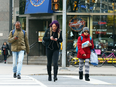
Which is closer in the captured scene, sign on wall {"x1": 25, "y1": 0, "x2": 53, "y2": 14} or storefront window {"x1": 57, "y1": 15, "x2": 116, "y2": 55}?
sign on wall {"x1": 25, "y1": 0, "x2": 53, "y2": 14}

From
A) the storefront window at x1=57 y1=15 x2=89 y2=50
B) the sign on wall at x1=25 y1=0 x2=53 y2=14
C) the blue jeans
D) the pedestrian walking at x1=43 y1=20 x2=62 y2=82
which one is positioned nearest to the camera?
the pedestrian walking at x1=43 y1=20 x2=62 y2=82

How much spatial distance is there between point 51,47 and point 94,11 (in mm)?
11139

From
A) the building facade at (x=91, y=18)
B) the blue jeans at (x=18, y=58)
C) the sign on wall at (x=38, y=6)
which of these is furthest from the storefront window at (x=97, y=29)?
the blue jeans at (x=18, y=58)

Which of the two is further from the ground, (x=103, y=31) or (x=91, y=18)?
(x=91, y=18)

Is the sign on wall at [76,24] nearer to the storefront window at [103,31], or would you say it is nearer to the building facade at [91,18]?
the building facade at [91,18]

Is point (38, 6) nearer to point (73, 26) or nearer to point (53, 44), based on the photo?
point (73, 26)

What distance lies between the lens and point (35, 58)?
65.5 ft

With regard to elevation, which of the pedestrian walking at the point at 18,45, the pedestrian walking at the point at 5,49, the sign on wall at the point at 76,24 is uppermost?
the sign on wall at the point at 76,24

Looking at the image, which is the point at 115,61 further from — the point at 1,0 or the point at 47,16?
the point at 1,0

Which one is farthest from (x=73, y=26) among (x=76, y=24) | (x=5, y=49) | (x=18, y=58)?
(x=18, y=58)

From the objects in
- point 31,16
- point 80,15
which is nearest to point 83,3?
point 80,15

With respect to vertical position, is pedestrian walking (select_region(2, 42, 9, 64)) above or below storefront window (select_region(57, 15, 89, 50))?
below

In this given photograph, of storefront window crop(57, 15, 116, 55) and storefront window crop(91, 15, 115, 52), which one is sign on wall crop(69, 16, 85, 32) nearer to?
storefront window crop(57, 15, 116, 55)

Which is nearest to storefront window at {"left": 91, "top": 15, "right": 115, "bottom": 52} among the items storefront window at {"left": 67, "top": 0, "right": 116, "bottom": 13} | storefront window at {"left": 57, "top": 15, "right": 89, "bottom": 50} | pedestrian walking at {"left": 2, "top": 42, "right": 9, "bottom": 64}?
storefront window at {"left": 67, "top": 0, "right": 116, "bottom": 13}
